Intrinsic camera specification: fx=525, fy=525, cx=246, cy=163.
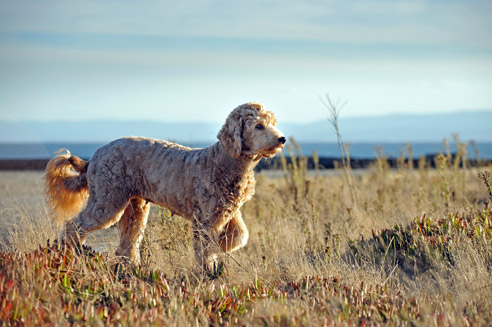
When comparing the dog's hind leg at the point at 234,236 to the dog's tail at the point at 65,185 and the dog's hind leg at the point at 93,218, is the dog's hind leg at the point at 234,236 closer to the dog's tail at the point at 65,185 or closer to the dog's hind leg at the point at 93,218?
the dog's hind leg at the point at 93,218

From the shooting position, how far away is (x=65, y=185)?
6.43m

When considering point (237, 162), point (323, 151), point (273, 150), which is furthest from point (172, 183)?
point (323, 151)

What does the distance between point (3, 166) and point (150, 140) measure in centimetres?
1652

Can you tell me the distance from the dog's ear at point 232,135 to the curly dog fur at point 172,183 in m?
0.01

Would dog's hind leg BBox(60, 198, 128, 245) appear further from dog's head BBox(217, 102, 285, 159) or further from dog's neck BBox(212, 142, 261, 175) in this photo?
dog's head BBox(217, 102, 285, 159)

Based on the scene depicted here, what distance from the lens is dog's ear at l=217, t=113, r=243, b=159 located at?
5379 millimetres

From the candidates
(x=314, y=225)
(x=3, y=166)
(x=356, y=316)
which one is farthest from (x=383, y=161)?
(x=3, y=166)

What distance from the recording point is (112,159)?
5957 mm

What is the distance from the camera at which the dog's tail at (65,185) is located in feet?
20.8

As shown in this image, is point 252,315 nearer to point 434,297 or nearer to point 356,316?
point 356,316

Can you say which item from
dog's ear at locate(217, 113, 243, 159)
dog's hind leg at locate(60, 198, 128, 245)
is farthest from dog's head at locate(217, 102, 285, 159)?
dog's hind leg at locate(60, 198, 128, 245)

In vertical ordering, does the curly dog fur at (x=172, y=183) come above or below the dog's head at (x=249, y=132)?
below

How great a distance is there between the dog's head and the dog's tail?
6.57 feet

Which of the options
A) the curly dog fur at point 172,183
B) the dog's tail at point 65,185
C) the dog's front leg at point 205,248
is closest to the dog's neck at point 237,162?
the curly dog fur at point 172,183
